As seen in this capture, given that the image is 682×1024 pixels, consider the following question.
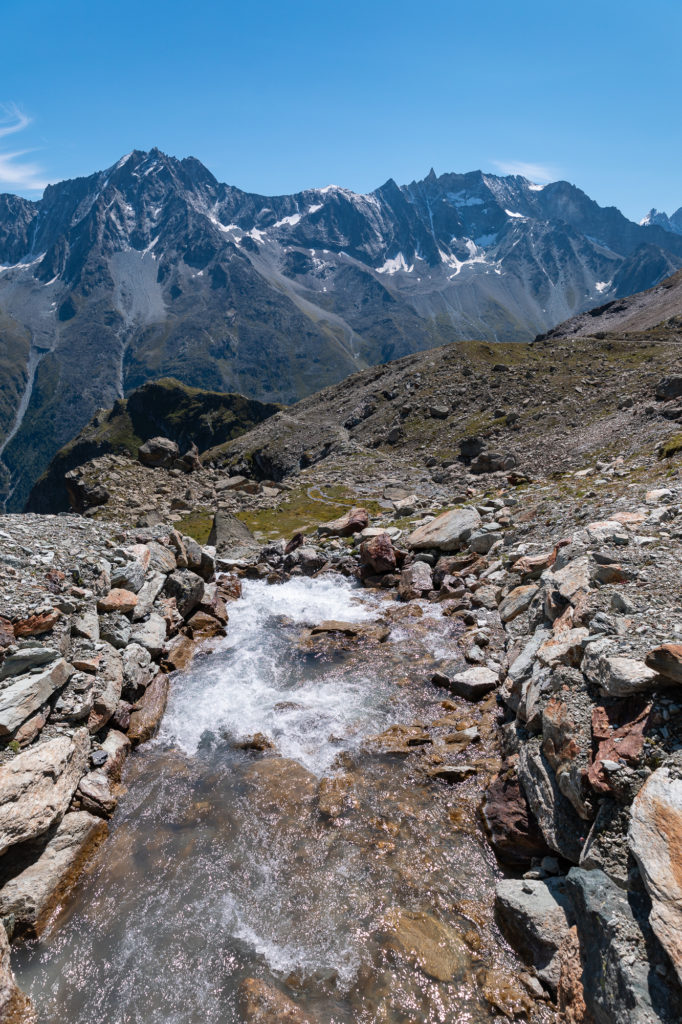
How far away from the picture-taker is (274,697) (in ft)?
74.6

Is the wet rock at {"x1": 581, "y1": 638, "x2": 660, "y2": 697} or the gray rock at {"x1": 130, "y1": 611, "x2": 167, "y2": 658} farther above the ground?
the wet rock at {"x1": 581, "y1": 638, "x2": 660, "y2": 697}

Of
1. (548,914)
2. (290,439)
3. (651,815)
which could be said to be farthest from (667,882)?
(290,439)

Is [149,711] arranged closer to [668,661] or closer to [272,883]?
[272,883]

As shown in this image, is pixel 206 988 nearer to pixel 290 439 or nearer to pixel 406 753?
pixel 406 753

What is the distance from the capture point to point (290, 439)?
11500 centimetres

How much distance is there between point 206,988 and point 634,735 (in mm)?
11696

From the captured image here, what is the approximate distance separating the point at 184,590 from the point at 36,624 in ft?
33.6

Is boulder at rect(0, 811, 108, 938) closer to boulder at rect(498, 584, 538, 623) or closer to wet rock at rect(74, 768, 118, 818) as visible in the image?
wet rock at rect(74, 768, 118, 818)

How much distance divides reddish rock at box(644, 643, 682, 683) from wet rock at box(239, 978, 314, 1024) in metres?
10.9

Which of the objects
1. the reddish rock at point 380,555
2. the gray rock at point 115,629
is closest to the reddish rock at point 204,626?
the gray rock at point 115,629

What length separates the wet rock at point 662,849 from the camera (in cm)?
845

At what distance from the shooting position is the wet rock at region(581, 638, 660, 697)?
39.6 feet

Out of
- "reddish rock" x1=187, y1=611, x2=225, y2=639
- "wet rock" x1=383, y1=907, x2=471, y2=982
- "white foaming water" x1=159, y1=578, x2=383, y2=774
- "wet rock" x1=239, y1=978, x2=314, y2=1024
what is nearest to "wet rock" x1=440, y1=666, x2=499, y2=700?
"white foaming water" x1=159, y1=578, x2=383, y2=774

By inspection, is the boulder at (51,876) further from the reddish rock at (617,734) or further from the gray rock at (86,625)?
the reddish rock at (617,734)
